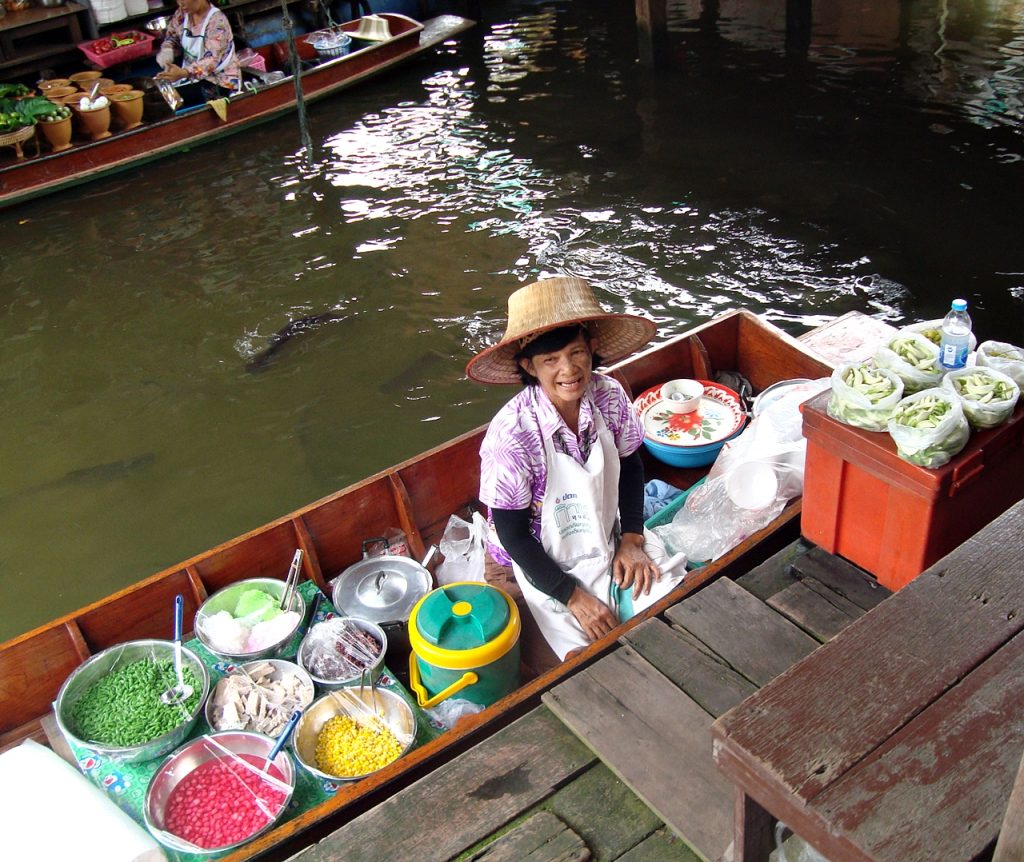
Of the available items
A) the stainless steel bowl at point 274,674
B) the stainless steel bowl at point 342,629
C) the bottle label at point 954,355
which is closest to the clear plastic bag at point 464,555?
the stainless steel bowl at point 342,629

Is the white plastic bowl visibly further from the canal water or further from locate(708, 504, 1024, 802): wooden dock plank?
locate(708, 504, 1024, 802): wooden dock plank

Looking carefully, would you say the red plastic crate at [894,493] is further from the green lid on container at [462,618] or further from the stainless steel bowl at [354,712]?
the stainless steel bowl at [354,712]

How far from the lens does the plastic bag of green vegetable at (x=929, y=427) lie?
259 cm

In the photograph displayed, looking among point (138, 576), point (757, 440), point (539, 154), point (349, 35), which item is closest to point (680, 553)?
point (757, 440)

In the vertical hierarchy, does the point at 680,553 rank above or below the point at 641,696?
below

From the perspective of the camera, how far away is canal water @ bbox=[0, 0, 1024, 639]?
6.14 metres

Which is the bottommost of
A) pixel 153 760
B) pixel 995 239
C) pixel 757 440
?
pixel 995 239

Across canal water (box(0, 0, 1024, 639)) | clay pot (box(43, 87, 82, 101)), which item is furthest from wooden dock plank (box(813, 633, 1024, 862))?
clay pot (box(43, 87, 82, 101))

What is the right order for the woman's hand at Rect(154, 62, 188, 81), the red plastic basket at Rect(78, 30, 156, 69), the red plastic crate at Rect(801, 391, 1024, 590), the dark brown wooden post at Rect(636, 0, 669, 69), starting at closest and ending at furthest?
the red plastic crate at Rect(801, 391, 1024, 590) < the woman's hand at Rect(154, 62, 188, 81) < the red plastic basket at Rect(78, 30, 156, 69) < the dark brown wooden post at Rect(636, 0, 669, 69)

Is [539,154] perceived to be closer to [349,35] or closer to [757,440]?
[349,35]

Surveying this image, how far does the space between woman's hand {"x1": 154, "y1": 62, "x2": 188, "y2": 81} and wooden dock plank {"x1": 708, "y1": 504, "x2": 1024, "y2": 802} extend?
10.5 meters

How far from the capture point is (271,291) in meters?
8.07

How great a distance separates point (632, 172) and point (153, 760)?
317 inches

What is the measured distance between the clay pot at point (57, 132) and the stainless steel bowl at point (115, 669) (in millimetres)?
7812
